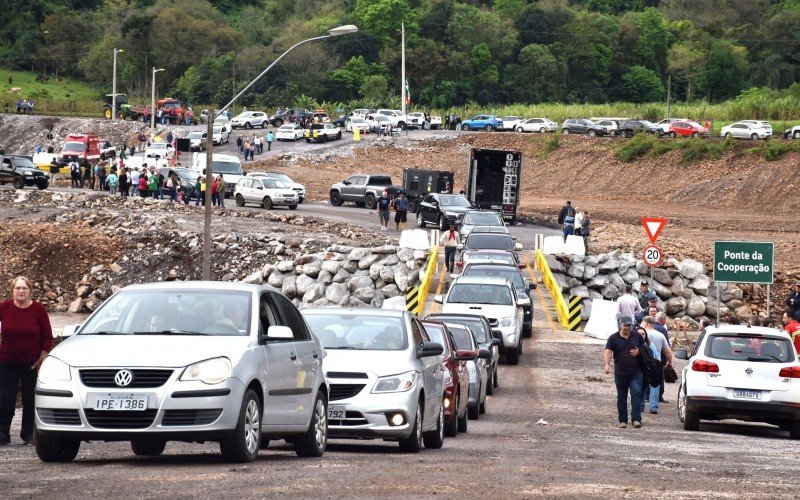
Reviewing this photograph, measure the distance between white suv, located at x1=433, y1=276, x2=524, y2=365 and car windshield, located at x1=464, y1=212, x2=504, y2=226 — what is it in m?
18.1

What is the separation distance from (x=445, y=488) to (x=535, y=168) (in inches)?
2955

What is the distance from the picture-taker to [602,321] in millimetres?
36438

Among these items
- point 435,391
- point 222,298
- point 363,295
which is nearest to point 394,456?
point 435,391

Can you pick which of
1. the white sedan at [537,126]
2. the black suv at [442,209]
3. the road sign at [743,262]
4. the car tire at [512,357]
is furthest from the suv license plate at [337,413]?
the white sedan at [537,126]

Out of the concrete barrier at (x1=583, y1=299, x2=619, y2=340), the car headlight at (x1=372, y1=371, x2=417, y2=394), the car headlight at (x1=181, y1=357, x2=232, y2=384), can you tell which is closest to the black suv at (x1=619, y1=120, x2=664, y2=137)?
the concrete barrier at (x1=583, y1=299, x2=619, y2=340)

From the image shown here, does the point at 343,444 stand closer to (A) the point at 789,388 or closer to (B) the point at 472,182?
(A) the point at 789,388

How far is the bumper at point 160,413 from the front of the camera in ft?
35.6

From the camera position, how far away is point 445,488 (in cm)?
1048

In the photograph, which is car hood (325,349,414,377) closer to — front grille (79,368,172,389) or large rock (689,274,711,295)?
front grille (79,368,172,389)

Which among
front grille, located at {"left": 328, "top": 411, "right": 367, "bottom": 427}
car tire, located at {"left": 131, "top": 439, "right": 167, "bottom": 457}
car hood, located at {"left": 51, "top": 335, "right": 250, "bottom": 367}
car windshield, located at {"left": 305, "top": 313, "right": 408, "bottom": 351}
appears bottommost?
car tire, located at {"left": 131, "top": 439, "right": 167, "bottom": 457}

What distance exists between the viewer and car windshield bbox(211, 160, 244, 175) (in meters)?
65.9

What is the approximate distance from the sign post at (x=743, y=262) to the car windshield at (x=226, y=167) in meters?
37.4

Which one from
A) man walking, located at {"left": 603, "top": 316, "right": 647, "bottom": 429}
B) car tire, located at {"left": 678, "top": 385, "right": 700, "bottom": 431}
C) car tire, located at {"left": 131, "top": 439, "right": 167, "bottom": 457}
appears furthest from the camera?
car tire, located at {"left": 678, "top": 385, "right": 700, "bottom": 431}

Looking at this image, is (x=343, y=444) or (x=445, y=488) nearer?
(x=445, y=488)
